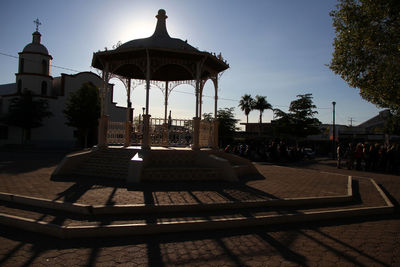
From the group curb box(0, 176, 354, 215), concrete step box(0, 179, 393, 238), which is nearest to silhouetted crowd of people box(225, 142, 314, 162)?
curb box(0, 176, 354, 215)

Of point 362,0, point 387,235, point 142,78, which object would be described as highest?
point 362,0

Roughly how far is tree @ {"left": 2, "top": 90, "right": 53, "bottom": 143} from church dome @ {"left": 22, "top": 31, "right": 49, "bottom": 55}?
590 cm

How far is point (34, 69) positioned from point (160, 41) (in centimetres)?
2957

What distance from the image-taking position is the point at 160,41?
37.1ft

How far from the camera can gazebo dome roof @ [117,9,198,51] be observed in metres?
10.6

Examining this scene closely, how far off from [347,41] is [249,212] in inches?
328

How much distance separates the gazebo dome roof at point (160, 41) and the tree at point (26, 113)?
83.1 ft

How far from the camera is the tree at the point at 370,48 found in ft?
29.0

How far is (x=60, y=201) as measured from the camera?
560cm

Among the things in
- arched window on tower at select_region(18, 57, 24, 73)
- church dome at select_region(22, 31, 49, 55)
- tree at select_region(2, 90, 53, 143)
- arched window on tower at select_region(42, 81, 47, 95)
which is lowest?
tree at select_region(2, 90, 53, 143)

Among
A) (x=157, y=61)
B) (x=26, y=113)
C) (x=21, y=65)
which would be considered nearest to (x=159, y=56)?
(x=157, y=61)

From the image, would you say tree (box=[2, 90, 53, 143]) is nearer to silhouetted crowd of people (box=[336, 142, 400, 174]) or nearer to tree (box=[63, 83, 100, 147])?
tree (box=[63, 83, 100, 147])

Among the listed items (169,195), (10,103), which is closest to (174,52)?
(169,195)

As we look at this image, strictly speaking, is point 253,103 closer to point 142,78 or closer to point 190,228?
point 142,78
